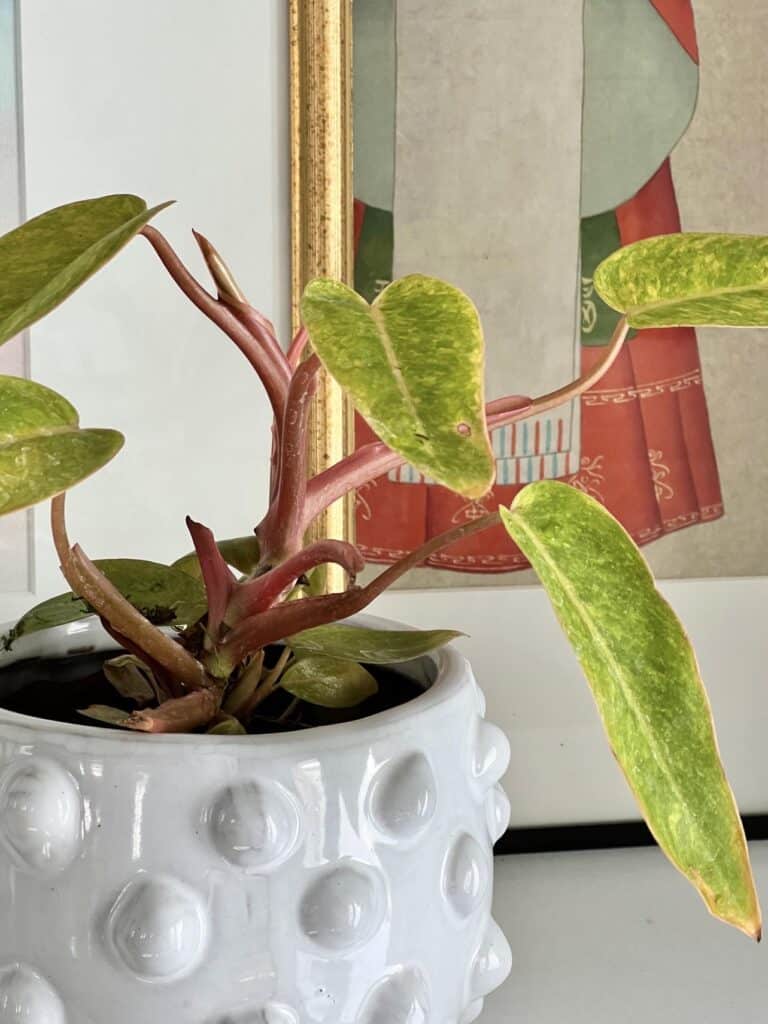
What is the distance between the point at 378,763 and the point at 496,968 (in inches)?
5.8

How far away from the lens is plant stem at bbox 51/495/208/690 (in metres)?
0.45

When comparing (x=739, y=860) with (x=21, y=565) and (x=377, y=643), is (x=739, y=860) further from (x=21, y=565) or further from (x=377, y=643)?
(x=21, y=565)

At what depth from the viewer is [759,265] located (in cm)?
47

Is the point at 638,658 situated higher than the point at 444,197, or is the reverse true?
the point at 444,197

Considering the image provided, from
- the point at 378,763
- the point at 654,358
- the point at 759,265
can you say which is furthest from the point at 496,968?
the point at 654,358

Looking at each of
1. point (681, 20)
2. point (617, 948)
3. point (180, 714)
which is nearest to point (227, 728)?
point (180, 714)

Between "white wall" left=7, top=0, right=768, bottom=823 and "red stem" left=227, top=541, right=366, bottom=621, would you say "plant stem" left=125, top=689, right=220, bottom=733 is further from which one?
"white wall" left=7, top=0, right=768, bottom=823

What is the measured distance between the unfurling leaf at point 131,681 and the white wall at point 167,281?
0.87ft

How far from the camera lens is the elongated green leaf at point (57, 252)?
0.38 meters

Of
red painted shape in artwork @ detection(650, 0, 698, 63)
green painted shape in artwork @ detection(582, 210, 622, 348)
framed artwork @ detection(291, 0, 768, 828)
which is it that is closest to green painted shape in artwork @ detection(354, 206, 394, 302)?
framed artwork @ detection(291, 0, 768, 828)

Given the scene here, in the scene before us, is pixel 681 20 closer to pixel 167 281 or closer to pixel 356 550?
pixel 167 281

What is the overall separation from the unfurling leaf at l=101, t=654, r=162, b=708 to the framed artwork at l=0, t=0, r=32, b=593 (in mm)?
268

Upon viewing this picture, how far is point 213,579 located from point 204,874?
0.12 meters

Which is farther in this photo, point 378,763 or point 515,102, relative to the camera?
point 515,102
